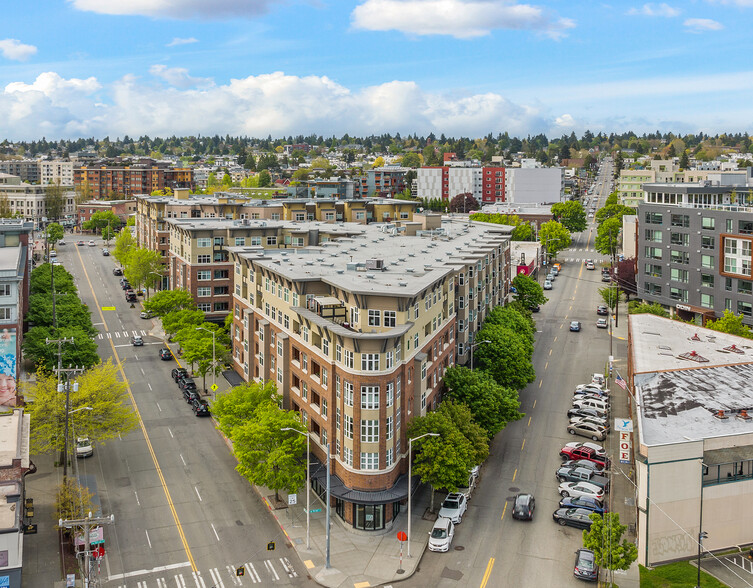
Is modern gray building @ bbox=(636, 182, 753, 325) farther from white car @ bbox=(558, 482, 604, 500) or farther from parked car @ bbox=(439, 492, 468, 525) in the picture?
parked car @ bbox=(439, 492, 468, 525)

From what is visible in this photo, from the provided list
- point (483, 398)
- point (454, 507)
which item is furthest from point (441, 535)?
point (483, 398)

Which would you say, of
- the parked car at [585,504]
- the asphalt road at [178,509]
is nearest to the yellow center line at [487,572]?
the parked car at [585,504]

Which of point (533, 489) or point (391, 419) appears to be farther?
point (533, 489)

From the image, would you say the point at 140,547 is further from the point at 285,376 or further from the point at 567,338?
the point at 567,338

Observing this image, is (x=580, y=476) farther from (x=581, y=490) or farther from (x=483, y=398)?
(x=483, y=398)

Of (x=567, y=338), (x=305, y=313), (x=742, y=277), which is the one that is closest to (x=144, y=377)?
(x=305, y=313)

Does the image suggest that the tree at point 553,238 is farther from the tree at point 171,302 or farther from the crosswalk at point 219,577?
the crosswalk at point 219,577
